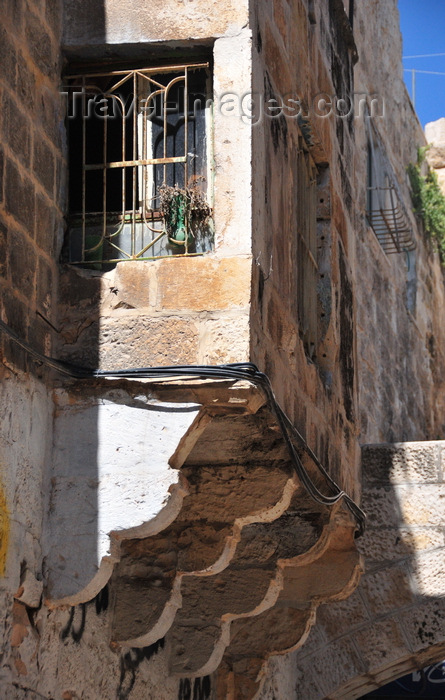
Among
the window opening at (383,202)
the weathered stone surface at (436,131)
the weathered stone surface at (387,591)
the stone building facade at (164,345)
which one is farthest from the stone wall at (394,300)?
the stone building facade at (164,345)

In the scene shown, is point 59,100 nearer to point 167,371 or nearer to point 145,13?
point 145,13

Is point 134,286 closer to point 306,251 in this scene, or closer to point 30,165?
point 30,165

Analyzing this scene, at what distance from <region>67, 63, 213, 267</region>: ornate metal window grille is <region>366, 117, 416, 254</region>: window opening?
226 inches

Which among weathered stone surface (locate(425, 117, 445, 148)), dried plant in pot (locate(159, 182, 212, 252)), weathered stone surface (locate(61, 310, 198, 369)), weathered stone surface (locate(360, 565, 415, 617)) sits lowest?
weathered stone surface (locate(360, 565, 415, 617))

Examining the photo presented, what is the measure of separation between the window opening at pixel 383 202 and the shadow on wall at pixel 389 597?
3.54 meters

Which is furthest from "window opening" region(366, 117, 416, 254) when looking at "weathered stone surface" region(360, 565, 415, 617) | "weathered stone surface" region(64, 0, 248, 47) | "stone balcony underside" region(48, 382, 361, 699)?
"weathered stone surface" region(64, 0, 248, 47)

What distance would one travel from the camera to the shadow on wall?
21.9ft

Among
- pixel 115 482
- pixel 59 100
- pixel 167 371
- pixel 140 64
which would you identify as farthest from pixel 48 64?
pixel 115 482

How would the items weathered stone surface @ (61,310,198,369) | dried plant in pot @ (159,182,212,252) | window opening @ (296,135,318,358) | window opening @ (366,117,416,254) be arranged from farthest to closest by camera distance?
window opening @ (366,117,416,254)
window opening @ (296,135,318,358)
dried plant in pot @ (159,182,212,252)
weathered stone surface @ (61,310,198,369)

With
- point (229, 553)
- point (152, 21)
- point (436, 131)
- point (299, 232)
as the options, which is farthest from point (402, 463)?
point (436, 131)

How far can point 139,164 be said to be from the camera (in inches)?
167

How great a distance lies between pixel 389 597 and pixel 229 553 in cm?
248

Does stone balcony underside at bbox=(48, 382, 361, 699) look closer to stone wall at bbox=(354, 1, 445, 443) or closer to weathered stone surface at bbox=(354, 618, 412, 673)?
weathered stone surface at bbox=(354, 618, 412, 673)

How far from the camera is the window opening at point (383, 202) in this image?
33.6ft
